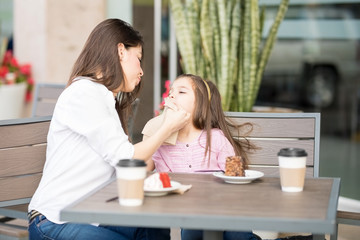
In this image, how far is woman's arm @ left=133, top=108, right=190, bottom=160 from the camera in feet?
7.82

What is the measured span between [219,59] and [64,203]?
2382 mm

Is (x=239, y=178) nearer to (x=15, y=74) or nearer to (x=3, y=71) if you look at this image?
(x=15, y=74)

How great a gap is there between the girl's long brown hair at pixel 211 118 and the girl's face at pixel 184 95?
0.02 m

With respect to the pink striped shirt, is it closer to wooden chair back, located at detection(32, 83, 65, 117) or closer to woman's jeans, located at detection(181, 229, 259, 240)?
woman's jeans, located at detection(181, 229, 259, 240)

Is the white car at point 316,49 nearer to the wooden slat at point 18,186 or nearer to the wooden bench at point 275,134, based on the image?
the wooden bench at point 275,134

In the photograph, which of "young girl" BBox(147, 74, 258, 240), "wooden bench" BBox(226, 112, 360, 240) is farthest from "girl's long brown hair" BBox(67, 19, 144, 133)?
"wooden bench" BBox(226, 112, 360, 240)

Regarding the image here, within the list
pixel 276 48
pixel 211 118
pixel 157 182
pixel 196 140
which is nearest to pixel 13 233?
pixel 157 182

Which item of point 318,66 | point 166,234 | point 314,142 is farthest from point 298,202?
point 318,66

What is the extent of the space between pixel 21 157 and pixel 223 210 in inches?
51.3

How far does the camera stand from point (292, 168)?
2.14 meters

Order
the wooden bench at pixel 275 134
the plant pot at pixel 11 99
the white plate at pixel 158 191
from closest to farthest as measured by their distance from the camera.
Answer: the white plate at pixel 158 191
the wooden bench at pixel 275 134
the plant pot at pixel 11 99

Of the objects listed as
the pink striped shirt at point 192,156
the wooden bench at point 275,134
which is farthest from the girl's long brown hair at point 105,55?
the wooden bench at point 275,134

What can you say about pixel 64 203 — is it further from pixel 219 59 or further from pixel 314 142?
pixel 219 59

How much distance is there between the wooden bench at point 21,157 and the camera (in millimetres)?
2814
